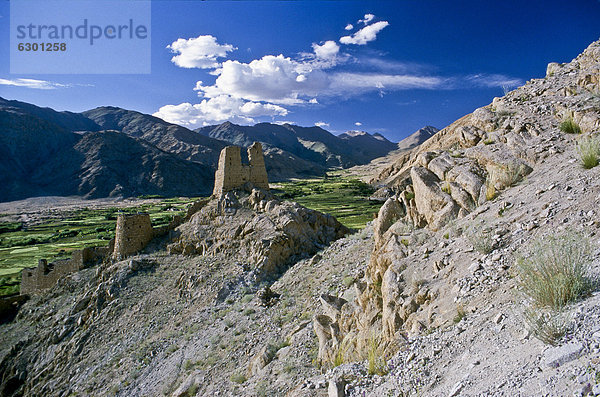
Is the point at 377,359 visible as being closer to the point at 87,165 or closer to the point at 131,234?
the point at 131,234

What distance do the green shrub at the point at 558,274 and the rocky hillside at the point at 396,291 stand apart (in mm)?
26

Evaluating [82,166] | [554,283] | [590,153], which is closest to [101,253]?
[554,283]

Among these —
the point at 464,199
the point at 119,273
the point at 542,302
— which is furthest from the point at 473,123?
the point at 119,273

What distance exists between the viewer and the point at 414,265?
745cm

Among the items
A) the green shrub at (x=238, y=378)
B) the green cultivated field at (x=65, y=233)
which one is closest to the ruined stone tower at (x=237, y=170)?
the green shrub at (x=238, y=378)

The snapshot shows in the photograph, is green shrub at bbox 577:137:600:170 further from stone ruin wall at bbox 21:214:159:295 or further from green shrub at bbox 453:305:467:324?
stone ruin wall at bbox 21:214:159:295

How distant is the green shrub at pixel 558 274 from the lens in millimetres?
→ 4125

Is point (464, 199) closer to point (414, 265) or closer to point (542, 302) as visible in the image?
point (414, 265)

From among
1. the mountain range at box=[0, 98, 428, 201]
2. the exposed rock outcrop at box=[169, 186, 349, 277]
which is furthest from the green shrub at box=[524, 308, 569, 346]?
the mountain range at box=[0, 98, 428, 201]

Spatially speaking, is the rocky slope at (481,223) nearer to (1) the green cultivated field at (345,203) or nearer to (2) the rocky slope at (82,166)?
(1) the green cultivated field at (345,203)

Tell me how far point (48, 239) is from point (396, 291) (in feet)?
253

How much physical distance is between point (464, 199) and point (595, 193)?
8.69ft

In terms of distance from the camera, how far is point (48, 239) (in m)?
64.1

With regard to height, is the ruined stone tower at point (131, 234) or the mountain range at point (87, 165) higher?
the mountain range at point (87, 165)
